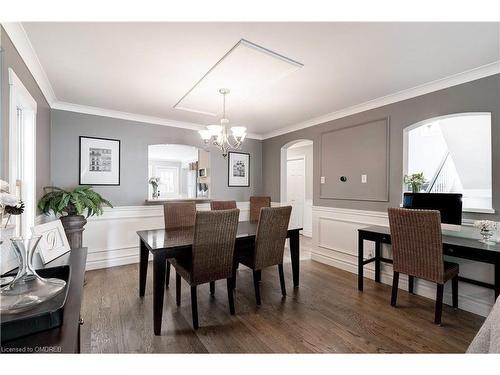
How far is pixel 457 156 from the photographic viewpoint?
11.1 feet

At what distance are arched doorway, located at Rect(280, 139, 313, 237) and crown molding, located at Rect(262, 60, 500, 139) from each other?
1.72m

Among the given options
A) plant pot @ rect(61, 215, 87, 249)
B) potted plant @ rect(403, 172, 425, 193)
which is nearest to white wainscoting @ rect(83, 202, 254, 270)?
plant pot @ rect(61, 215, 87, 249)

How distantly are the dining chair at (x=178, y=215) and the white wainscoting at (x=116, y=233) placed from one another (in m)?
0.98

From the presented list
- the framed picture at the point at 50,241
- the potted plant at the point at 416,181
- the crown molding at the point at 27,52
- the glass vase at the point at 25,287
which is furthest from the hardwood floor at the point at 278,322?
the crown molding at the point at 27,52

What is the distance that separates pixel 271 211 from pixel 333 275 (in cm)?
158

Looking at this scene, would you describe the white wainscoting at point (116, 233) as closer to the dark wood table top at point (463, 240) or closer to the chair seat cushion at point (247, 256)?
the chair seat cushion at point (247, 256)

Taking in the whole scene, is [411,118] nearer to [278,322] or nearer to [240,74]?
[240,74]

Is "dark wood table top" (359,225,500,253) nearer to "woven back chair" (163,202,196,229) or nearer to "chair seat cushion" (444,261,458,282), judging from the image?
"chair seat cushion" (444,261,458,282)

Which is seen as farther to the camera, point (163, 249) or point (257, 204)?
point (257, 204)

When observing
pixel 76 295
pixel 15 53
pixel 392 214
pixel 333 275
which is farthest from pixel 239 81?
pixel 333 275

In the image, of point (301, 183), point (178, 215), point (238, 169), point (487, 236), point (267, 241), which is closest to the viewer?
point (487, 236)

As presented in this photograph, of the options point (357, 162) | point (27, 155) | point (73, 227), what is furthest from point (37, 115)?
point (357, 162)

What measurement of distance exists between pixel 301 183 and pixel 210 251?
422 cm
